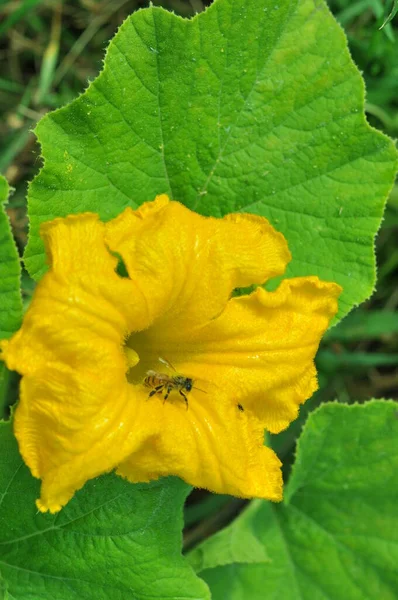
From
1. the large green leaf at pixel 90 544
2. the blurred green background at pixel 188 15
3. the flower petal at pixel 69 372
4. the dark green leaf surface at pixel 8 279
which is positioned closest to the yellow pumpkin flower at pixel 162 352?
the flower petal at pixel 69 372

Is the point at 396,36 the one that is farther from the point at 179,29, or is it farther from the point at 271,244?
the point at 271,244

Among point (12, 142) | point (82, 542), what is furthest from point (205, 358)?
point (12, 142)

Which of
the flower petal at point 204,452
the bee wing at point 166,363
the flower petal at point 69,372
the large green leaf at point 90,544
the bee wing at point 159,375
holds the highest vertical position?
the flower petal at point 69,372

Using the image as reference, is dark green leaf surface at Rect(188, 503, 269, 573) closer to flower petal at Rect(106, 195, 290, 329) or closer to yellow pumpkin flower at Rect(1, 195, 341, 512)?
yellow pumpkin flower at Rect(1, 195, 341, 512)

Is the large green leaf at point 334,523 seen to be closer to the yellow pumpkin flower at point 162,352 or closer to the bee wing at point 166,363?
the yellow pumpkin flower at point 162,352

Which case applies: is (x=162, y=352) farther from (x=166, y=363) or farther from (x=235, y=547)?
(x=235, y=547)

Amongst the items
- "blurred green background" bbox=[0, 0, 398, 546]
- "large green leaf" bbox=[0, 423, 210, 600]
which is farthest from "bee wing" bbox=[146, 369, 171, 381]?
"blurred green background" bbox=[0, 0, 398, 546]
